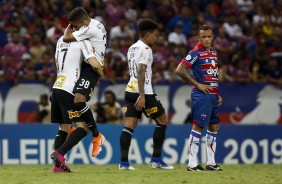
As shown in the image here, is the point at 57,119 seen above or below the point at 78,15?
below

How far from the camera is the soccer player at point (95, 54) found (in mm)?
13016

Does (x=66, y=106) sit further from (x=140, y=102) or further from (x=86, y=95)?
(x=140, y=102)

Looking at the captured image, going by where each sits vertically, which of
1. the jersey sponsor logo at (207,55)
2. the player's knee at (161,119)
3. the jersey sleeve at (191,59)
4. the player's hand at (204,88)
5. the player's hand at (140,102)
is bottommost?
the player's knee at (161,119)

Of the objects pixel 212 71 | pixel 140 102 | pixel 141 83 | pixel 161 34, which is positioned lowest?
pixel 140 102

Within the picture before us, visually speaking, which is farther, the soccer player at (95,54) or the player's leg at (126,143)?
the player's leg at (126,143)

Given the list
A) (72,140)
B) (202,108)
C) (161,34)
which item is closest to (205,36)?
(202,108)

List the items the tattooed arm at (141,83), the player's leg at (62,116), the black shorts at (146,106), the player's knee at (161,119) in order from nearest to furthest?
the player's leg at (62,116)
the tattooed arm at (141,83)
the black shorts at (146,106)
the player's knee at (161,119)

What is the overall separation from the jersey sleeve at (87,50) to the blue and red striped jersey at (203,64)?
5.72 ft

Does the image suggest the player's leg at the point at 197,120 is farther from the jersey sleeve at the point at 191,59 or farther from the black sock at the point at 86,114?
the black sock at the point at 86,114

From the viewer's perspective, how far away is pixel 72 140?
42.3 ft

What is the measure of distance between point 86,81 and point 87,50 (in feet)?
1.56

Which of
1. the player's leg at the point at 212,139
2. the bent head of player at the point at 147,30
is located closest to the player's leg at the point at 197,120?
the player's leg at the point at 212,139

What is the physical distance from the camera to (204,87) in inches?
543

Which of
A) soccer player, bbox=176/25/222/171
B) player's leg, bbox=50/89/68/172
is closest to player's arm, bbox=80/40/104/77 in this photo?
player's leg, bbox=50/89/68/172
